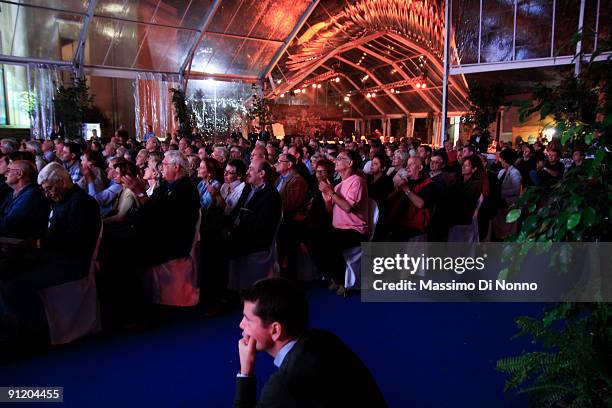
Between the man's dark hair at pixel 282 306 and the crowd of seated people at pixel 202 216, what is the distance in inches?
69.0

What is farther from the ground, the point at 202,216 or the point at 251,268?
the point at 202,216

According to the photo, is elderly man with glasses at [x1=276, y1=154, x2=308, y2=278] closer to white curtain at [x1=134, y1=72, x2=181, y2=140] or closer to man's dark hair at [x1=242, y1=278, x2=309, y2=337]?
man's dark hair at [x1=242, y1=278, x2=309, y2=337]

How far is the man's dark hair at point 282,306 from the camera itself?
145cm

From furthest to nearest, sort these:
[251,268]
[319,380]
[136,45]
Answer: [136,45]
[251,268]
[319,380]

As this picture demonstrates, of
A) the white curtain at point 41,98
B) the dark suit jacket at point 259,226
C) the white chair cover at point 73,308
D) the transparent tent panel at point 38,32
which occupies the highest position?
the transparent tent panel at point 38,32

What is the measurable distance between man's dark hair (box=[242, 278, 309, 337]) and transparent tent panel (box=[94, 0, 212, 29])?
16.6 meters

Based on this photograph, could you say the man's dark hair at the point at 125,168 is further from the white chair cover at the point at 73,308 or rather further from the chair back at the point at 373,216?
the chair back at the point at 373,216

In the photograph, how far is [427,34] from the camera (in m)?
15.6

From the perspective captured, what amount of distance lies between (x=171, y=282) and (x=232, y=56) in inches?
673

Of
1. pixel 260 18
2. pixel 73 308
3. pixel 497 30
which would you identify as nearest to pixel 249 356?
pixel 73 308

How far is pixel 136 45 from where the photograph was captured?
55.5ft

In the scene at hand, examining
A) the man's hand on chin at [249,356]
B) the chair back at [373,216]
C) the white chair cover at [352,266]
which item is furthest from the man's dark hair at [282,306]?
the chair back at [373,216]

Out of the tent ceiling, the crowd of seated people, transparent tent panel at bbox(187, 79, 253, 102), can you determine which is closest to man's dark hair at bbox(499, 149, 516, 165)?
the crowd of seated people

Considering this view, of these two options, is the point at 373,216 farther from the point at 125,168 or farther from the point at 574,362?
the point at 574,362
